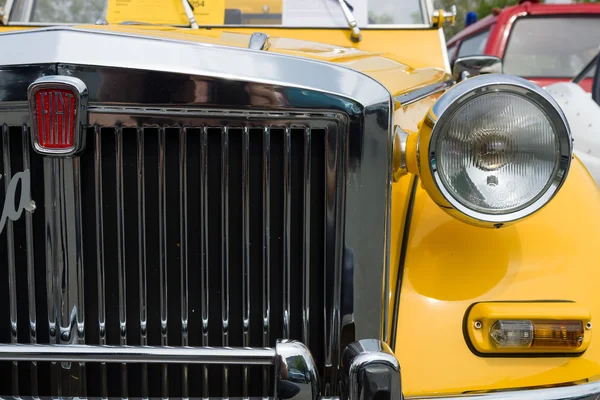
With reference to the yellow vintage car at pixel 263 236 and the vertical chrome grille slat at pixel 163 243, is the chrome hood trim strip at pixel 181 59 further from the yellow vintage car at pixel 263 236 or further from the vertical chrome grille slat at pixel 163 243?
the vertical chrome grille slat at pixel 163 243

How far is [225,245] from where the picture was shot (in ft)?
4.27

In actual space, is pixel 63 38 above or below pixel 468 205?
above

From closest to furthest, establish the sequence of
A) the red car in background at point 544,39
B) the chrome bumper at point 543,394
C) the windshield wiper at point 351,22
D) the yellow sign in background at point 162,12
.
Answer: the chrome bumper at point 543,394
the yellow sign in background at point 162,12
the windshield wiper at point 351,22
the red car in background at point 544,39

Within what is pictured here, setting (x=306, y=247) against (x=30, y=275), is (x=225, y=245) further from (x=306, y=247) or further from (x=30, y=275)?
(x=30, y=275)

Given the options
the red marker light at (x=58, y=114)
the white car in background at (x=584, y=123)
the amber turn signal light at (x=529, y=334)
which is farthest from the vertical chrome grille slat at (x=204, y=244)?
the white car in background at (x=584, y=123)

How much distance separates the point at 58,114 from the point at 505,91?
30.8 inches

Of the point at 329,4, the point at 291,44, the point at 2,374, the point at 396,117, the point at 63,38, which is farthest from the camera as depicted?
the point at 329,4

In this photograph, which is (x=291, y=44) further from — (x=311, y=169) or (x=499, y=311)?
(x=499, y=311)

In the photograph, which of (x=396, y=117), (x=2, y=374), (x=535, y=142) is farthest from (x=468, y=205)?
(x=2, y=374)

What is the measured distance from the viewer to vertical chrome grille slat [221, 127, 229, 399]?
1.26 meters

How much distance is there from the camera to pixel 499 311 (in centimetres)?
129

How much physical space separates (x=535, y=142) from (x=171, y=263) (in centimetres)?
71

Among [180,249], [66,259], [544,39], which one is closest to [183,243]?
[180,249]

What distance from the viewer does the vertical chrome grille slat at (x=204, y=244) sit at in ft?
4.14
